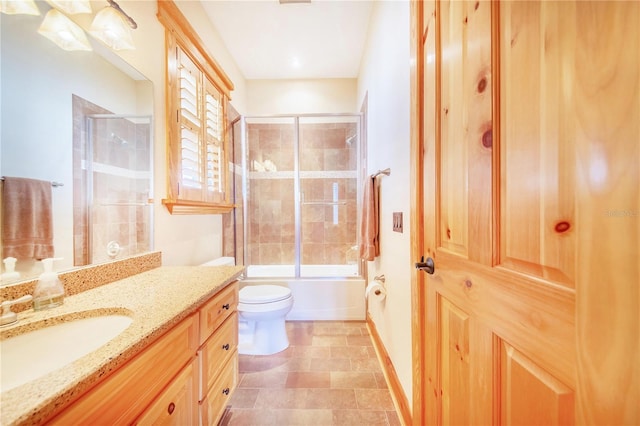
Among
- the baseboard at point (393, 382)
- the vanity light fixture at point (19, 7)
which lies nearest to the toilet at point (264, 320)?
the baseboard at point (393, 382)

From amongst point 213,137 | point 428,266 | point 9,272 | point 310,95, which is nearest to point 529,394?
point 428,266

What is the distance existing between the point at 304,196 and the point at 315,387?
2118 millimetres

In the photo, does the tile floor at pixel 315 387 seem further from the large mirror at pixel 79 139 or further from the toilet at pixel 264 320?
the large mirror at pixel 79 139

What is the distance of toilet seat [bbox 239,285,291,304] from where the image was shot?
6.02 feet

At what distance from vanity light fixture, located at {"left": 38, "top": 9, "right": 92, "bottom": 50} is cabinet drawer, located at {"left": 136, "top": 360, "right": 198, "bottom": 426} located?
1326mm

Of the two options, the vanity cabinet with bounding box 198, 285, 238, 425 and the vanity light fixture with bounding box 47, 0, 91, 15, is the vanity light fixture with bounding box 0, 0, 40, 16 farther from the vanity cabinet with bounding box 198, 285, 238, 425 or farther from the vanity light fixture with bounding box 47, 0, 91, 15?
the vanity cabinet with bounding box 198, 285, 238, 425

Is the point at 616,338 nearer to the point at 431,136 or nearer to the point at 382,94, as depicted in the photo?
the point at 431,136

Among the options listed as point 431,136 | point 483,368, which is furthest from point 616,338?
point 431,136

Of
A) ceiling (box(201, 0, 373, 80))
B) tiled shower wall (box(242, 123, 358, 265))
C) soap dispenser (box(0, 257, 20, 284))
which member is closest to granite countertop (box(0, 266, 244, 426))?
soap dispenser (box(0, 257, 20, 284))

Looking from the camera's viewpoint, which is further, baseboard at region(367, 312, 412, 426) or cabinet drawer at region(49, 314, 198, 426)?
baseboard at region(367, 312, 412, 426)

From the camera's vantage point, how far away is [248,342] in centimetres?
194

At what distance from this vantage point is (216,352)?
3.49 ft

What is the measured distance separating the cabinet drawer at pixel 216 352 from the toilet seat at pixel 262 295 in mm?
547

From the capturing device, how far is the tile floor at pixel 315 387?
52.0 inches
